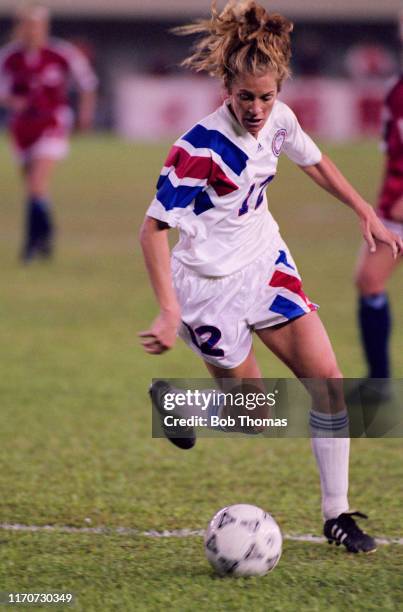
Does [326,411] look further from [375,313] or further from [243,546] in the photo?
[375,313]

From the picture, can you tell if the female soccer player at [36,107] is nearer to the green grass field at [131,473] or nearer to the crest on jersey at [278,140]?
the green grass field at [131,473]

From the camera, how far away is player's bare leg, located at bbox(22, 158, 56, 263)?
460 inches

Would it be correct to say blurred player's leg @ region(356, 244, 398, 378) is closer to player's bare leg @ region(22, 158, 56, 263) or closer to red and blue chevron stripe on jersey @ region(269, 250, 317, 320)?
red and blue chevron stripe on jersey @ region(269, 250, 317, 320)

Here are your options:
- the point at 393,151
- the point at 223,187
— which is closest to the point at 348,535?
the point at 223,187

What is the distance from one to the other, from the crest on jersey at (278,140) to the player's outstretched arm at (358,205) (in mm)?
159

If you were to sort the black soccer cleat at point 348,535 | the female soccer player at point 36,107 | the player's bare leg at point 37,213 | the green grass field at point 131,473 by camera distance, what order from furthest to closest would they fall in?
1. the female soccer player at point 36,107
2. the player's bare leg at point 37,213
3. the black soccer cleat at point 348,535
4. the green grass field at point 131,473

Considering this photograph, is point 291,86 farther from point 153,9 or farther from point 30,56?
point 30,56

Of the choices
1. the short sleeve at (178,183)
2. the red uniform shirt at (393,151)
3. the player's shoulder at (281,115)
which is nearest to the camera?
the short sleeve at (178,183)

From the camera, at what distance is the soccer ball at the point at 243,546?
12.6ft

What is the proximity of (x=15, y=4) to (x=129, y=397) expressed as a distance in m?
28.0

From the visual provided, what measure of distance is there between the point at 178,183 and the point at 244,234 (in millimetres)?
395

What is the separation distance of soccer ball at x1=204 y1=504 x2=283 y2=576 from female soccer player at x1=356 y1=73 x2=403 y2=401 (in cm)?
253

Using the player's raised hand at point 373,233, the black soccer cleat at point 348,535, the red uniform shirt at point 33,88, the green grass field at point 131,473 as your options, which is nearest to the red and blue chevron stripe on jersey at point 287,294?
the player's raised hand at point 373,233

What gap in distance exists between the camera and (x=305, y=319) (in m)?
4.19
